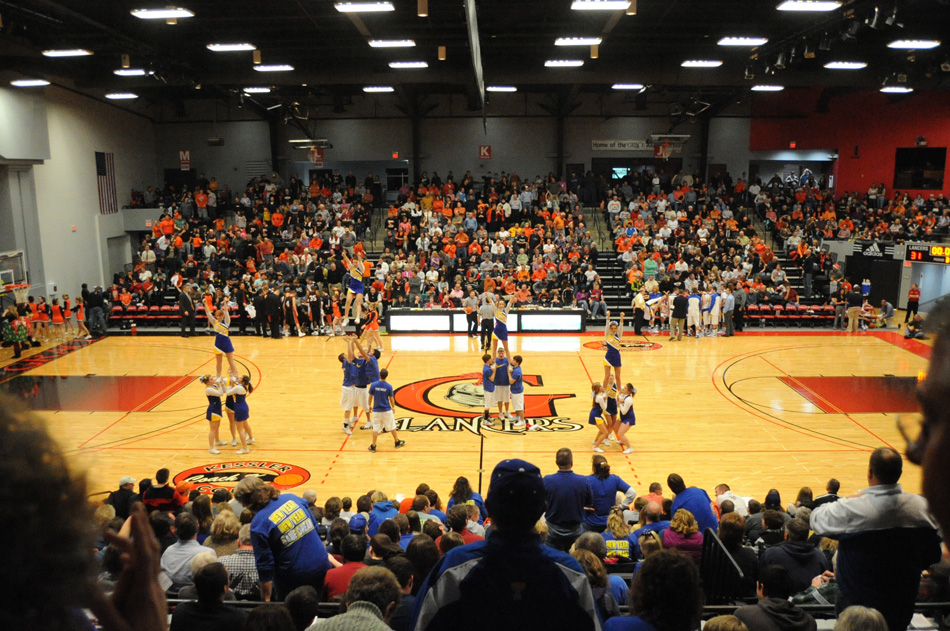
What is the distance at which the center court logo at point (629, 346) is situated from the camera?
67.7 ft

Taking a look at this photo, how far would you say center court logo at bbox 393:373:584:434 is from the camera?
13852 mm

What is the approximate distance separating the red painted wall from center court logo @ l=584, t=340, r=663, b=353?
57.9 ft

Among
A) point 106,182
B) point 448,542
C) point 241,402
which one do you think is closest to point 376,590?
point 448,542

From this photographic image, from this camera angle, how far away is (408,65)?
2370 centimetres

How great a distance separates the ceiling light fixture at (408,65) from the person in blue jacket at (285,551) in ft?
63.7

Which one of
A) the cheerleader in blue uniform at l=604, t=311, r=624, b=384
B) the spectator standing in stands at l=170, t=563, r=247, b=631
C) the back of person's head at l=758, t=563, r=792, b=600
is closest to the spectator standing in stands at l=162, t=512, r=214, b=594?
the spectator standing in stands at l=170, t=563, r=247, b=631

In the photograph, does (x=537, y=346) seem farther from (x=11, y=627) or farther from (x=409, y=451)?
(x=11, y=627)

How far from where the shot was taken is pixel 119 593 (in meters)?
1.29

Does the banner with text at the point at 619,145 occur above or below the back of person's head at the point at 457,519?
above

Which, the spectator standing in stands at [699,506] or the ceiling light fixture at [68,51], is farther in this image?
the ceiling light fixture at [68,51]

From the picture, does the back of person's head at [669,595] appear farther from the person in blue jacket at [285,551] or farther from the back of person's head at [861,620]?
the person in blue jacket at [285,551]

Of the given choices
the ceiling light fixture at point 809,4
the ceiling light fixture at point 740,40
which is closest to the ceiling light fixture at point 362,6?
the ceiling light fixture at point 809,4

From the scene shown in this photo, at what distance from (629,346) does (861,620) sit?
1815 centimetres

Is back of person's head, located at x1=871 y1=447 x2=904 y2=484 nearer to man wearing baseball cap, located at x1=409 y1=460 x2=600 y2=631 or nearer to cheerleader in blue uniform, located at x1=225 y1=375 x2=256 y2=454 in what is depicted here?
man wearing baseball cap, located at x1=409 y1=460 x2=600 y2=631
